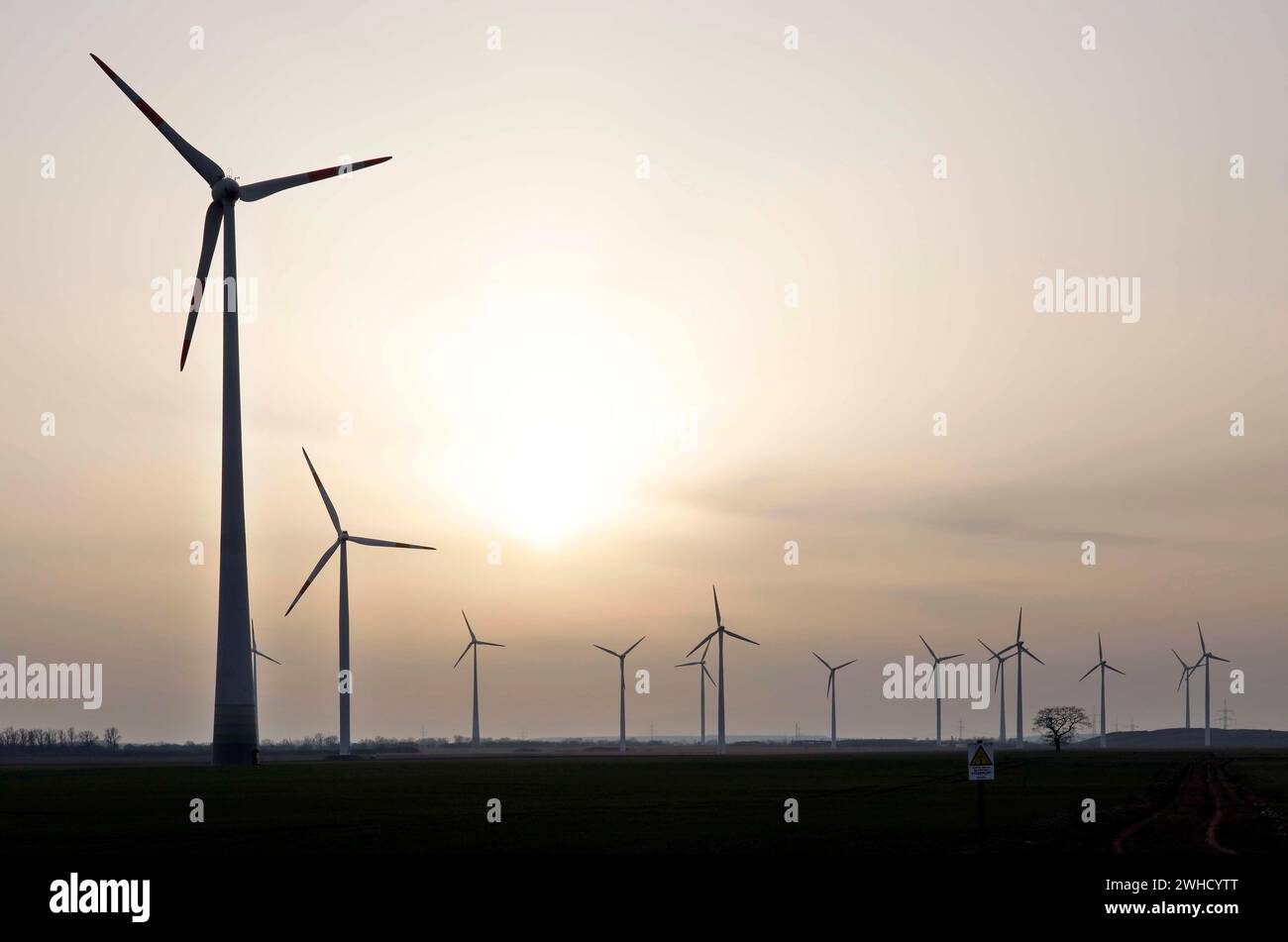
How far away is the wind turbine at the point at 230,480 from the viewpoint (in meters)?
120

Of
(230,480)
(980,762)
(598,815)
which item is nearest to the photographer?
(980,762)

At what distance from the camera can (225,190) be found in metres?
125

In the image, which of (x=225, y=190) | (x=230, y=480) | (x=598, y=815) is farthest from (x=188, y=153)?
(x=598, y=815)

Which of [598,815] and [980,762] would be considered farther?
[598,815]

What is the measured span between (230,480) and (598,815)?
65.4 metres

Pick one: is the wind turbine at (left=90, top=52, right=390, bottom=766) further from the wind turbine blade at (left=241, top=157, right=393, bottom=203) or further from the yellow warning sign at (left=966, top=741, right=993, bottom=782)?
the yellow warning sign at (left=966, top=741, right=993, bottom=782)

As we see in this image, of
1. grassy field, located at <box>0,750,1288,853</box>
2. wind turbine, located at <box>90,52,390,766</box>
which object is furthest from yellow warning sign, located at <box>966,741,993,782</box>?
wind turbine, located at <box>90,52,390,766</box>

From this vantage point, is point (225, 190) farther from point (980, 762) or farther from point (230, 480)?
point (980, 762)

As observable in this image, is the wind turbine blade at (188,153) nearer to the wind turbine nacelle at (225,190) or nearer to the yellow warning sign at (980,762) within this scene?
the wind turbine nacelle at (225,190)
